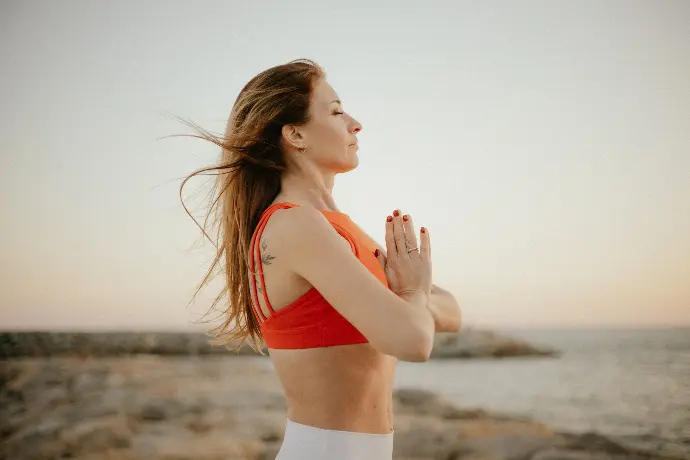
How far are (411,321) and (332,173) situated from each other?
1.70 ft

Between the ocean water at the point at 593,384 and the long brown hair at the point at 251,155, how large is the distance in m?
4.53

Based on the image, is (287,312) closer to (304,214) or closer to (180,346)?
(304,214)

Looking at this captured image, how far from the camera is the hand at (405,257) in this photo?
4.16ft

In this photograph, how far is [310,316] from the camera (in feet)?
4.16

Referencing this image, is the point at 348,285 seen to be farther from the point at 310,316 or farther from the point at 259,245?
the point at 259,245

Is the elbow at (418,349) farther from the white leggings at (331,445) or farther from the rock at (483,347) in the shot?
the rock at (483,347)

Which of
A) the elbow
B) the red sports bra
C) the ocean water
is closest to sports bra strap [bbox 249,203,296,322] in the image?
the red sports bra

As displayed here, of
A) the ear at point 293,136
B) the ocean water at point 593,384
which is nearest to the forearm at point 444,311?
the ear at point 293,136

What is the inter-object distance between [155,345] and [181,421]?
1.03 m

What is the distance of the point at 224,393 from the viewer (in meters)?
5.89

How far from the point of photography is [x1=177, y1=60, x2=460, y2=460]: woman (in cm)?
116

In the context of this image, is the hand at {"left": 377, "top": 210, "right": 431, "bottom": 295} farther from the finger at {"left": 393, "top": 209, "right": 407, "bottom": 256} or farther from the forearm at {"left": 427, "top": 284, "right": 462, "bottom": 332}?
the forearm at {"left": 427, "top": 284, "right": 462, "bottom": 332}

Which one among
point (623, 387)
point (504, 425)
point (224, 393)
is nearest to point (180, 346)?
point (224, 393)

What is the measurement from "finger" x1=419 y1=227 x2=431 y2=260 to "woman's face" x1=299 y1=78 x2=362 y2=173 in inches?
11.1
